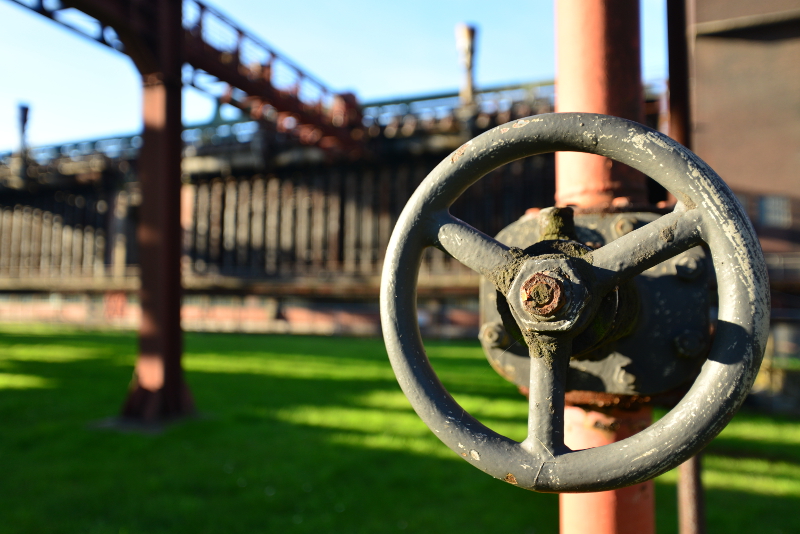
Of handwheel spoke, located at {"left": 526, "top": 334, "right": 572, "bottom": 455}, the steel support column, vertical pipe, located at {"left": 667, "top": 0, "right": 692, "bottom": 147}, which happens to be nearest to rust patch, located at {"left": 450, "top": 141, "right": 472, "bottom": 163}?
handwheel spoke, located at {"left": 526, "top": 334, "right": 572, "bottom": 455}

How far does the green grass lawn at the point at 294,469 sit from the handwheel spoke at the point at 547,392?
1.91 m

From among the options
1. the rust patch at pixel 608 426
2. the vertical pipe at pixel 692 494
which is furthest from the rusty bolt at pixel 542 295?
the vertical pipe at pixel 692 494

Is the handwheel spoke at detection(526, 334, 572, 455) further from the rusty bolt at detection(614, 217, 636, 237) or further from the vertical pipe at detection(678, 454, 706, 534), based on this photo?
the vertical pipe at detection(678, 454, 706, 534)

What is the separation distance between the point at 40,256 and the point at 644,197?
23.2m

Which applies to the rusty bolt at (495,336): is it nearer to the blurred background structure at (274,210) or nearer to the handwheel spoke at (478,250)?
the handwheel spoke at (478,250)

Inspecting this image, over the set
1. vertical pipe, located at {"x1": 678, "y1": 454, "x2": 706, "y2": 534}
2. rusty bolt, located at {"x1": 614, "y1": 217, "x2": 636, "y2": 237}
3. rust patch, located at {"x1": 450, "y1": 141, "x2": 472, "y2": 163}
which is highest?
rust patch, located at {"x1": 450, "y1": 141, "x2": 472, "y2": 163}

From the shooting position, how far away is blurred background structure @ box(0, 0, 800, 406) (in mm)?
10180

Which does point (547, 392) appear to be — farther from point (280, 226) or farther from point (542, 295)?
point (280, 226)

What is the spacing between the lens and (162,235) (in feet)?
15.1

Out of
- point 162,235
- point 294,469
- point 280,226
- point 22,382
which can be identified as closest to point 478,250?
point 294,469

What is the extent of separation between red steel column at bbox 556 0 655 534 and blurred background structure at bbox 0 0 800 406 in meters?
6.57

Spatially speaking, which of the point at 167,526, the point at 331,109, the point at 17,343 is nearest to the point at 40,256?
the point at 17,343

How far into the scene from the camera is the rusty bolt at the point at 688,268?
2.53 feet

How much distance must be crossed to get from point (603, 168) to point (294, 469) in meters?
2.71
